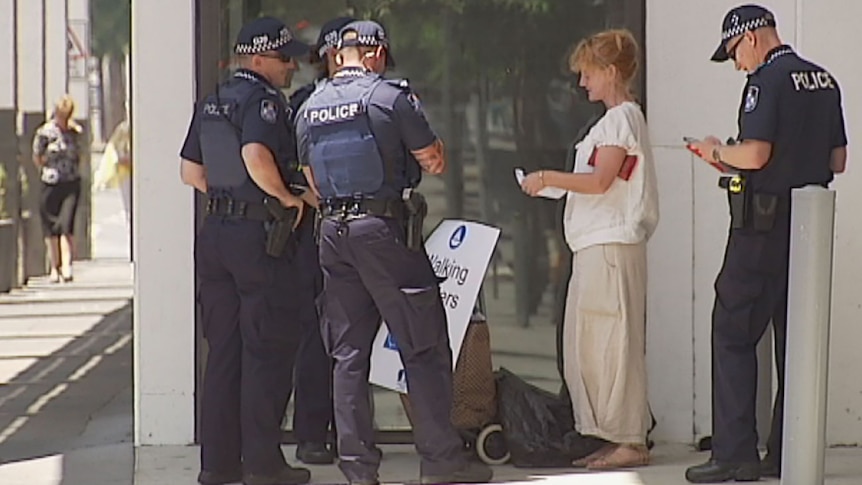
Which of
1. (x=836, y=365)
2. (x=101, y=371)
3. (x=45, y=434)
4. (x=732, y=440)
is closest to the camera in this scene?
(x=732, y=440)

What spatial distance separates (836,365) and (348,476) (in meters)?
2.21

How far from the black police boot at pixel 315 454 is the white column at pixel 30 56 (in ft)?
33.6

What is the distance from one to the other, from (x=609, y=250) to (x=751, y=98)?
899mm

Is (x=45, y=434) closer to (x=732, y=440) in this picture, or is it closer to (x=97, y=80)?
(x=732, y=440)

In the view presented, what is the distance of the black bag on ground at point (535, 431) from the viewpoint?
6.45 m

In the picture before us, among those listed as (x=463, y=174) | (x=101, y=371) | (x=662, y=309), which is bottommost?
(x=101, y=371)

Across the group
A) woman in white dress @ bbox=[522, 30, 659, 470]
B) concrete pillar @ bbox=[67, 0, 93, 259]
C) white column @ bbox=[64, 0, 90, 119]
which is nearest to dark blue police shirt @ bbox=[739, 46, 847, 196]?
woman in white dress @ bbox=[522, 30, 659, 470]

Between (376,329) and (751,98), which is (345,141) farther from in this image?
(751,98)

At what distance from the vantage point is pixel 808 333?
4.39 m

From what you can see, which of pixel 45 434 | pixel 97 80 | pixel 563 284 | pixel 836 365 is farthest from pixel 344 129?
pixel 97 80

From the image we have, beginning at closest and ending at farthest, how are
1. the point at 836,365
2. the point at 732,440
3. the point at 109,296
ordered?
the point at 732,440 < the point at 836,365 < the point at 109,296

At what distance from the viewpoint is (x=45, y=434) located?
8.19 meters

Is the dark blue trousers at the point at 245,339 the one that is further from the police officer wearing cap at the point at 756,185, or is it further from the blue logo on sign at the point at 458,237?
the police officer wearing cap at the point at 756,185

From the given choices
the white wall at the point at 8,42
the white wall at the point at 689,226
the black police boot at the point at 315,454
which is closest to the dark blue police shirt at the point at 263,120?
the black police boot at the point at 315,454
